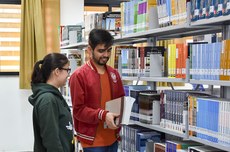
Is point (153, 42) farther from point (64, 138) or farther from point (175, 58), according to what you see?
point (64, 138)

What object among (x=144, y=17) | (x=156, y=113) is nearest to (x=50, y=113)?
(x=156, y=113)

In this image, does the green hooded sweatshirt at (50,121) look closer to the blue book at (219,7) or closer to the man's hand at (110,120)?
the man's hand at (110,120)

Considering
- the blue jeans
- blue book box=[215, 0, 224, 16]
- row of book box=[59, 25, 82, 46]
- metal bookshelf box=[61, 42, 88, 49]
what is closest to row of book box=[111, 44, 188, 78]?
blue book box=[215, 0, 224, 16]

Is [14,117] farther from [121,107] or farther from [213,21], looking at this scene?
[213,21]

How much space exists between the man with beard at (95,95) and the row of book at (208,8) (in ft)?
2.30

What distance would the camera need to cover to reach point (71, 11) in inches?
261

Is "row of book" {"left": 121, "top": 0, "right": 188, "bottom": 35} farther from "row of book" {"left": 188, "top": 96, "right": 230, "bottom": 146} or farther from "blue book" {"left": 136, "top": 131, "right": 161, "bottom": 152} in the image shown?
"blue book" {"left": 136, "top": 131, "right": 161, "bottom": 152}

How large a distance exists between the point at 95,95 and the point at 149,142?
74 centimetres

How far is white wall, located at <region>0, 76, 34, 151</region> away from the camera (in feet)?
21.1

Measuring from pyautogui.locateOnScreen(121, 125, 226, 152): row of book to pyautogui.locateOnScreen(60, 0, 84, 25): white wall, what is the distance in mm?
3304

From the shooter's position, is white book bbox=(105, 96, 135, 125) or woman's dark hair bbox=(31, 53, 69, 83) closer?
woman's dark hair bbox=(31, 53, 69, 83)

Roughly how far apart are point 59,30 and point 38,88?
367 cm

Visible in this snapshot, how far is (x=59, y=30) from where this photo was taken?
6176mm

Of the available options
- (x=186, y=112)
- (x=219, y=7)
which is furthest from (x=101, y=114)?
(x=219, y=7)
